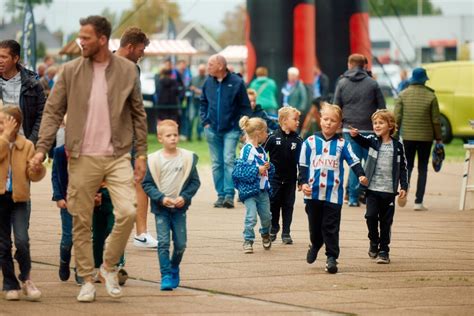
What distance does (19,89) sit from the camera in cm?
1103

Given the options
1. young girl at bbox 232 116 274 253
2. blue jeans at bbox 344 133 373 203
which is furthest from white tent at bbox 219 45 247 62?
young girl at bbox 232 116 274 253

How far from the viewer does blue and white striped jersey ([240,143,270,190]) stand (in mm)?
12328

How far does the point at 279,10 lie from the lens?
27.2 meters

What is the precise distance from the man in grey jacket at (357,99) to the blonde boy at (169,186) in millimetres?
7034

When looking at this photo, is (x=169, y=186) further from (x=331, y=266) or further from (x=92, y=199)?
(x=331, y=266)

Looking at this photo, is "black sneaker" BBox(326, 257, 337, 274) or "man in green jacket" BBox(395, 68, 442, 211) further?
"man in green jacket" BBox(395, 68, 442, 211)

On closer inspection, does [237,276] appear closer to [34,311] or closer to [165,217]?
[165,217]

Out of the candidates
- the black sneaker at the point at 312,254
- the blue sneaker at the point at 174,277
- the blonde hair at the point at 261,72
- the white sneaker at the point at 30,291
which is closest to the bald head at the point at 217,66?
the black sneaker at the point at 312,254

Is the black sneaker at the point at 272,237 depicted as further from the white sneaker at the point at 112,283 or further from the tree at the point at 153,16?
the tree at the point at 153,16

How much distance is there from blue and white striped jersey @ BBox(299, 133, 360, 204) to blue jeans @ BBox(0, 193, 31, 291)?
2.79 meters

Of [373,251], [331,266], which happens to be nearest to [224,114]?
[373,251]

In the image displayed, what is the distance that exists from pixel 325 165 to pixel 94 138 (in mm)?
2633

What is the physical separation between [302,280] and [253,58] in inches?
671

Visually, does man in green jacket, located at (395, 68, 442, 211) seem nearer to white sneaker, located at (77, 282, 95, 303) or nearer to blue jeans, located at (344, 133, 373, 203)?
blue jeans, located at (344, 133, 373, 203)
